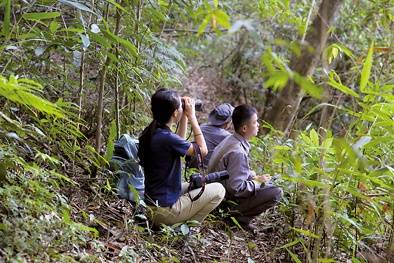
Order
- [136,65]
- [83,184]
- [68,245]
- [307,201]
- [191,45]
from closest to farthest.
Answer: [68,245]
[307,201]
[83,184]
[136,65]
[191,45]

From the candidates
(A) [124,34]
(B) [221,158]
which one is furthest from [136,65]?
(B) [221,158]

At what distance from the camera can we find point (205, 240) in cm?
423

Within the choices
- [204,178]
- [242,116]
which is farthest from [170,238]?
[242,116]

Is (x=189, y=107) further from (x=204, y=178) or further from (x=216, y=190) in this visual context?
(x=216, y=190)

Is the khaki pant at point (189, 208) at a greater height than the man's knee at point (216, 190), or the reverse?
the man's knee at point (216, 190)

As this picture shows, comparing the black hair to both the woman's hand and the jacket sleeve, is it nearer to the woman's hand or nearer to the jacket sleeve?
the woman's hand

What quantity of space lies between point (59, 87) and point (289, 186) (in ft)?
7.31

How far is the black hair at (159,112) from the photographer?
13.4ft

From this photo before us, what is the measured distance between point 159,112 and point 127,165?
1.87 ft

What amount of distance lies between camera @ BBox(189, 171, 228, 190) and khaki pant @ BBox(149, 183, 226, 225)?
4 cm

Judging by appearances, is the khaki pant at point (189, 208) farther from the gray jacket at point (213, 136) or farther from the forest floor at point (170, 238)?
the gray jacket at point (213, 136)

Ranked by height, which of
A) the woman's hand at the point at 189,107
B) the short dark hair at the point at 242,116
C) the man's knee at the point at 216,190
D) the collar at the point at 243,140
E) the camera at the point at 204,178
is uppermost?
the woman's hand at the point at 189,107

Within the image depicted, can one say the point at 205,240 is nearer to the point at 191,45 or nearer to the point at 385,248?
the point at 385,248

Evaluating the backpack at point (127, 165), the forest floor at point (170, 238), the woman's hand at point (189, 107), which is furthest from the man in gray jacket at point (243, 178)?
the backpack at point (127, 165)
